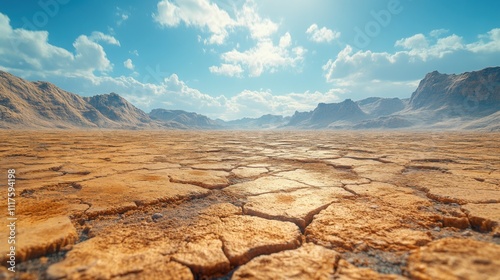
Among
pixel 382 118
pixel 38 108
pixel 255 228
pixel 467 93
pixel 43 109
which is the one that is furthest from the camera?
pixel 382 118

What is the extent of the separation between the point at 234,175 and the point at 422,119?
8144 cm

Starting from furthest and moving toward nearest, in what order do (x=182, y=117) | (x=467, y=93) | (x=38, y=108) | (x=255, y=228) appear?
(x=182, y=117), (x=467, y=93), (x=38, y=108), (x=255, y=228)

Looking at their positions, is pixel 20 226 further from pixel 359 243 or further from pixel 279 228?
pixel 359 243

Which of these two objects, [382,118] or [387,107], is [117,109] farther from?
[387,107]

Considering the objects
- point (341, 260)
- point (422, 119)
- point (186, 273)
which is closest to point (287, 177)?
point (341, 260)

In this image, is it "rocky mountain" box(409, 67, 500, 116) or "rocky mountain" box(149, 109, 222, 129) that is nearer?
"rocky mountain" box(409, 67, 500, 116)

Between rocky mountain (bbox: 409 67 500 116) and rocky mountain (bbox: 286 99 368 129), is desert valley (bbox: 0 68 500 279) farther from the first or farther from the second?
rocky mountain (bbox: 286 99 368 129)

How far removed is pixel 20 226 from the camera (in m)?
1.38

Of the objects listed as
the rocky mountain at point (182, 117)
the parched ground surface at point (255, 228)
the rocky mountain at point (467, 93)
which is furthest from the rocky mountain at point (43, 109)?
the rocky mountain at point (467, 93)

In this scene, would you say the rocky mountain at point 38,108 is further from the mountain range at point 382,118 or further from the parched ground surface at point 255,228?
the parched ground surface at point 255,228

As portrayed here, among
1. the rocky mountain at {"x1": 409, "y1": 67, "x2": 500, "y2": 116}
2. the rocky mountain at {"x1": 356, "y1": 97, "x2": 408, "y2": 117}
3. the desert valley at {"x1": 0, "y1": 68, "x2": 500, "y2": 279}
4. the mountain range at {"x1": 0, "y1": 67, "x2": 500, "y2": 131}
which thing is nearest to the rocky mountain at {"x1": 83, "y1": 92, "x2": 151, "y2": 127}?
the mountain range at {"x1": 0, "y1": 67, "x2": 500, "y2": 131}

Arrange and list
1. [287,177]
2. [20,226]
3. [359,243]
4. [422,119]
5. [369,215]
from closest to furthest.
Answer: [359,243]
[20,226]
[369,215]
[287,177]
[422,119]

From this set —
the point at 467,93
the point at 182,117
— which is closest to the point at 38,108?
the point at 182,117

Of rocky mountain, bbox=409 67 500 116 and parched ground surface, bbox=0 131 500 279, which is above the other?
rocky mountain, bbox=409 67 500 116
